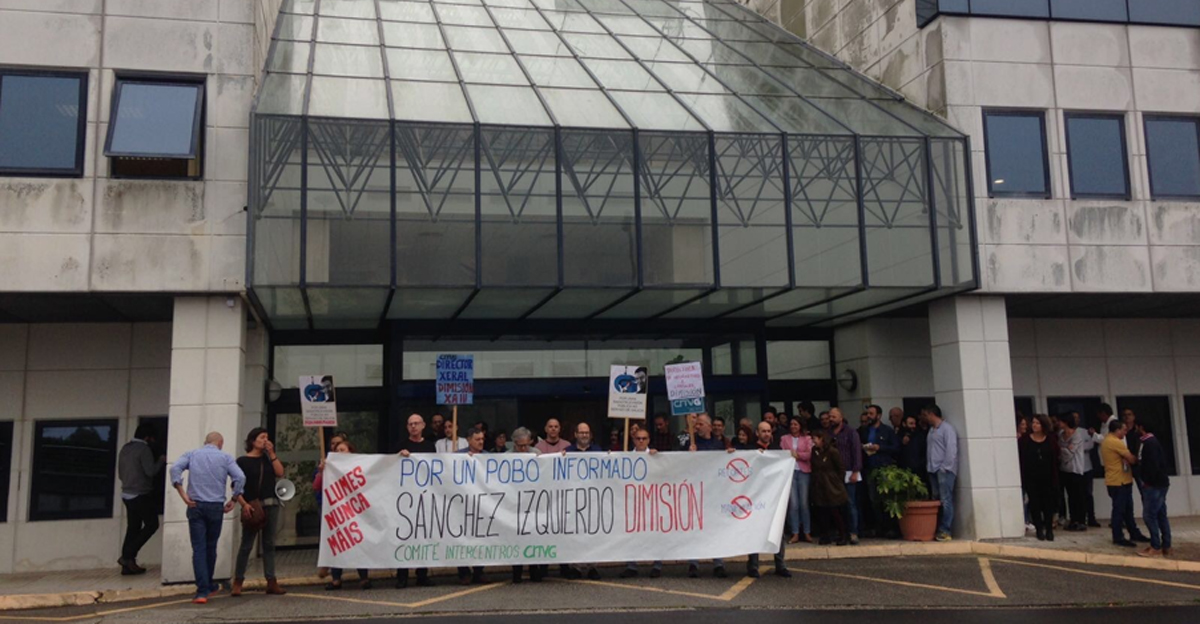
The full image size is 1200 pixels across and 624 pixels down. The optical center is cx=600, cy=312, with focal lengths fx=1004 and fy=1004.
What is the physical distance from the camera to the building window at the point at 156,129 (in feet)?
41.3

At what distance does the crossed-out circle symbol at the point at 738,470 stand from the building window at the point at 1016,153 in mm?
6508

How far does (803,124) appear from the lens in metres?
15.2

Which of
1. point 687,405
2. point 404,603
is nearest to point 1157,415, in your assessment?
point 687,405

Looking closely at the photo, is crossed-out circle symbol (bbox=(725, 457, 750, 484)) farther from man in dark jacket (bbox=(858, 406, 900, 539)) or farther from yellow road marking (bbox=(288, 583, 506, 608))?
man in dark jacket (bbox=(858, 406, 900, 539))

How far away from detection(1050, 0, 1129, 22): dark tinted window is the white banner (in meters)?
9.51

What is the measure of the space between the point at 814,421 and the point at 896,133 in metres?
5.04

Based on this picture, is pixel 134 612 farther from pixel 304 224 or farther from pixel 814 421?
pixel 814 421

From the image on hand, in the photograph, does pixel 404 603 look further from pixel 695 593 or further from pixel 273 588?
pixel 695 593

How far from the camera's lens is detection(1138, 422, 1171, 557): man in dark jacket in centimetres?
1310

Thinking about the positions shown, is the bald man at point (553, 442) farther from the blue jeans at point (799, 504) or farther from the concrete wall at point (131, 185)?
the concrete wall at point (131, 185)

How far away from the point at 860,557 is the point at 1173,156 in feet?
28.8

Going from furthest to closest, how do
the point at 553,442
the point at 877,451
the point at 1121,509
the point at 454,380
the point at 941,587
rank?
1. the point at 877,451
2. the point at 1121,509
3. the point at 454,380
4. the point at 553,442
5. the point at 941,587

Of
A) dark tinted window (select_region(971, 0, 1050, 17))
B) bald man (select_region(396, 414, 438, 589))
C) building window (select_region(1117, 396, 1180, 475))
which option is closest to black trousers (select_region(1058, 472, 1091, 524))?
building window (select_region(1117, 396, 1180, 475))

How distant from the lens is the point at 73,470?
48.7 feet
